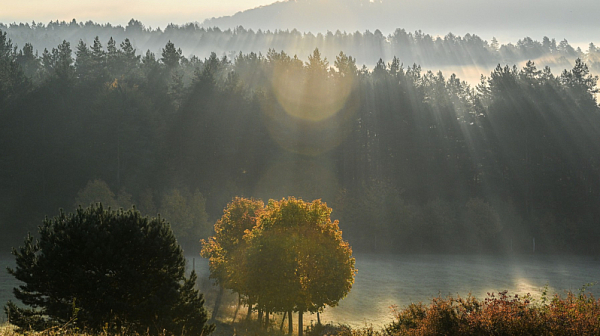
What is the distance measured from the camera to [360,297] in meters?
A: 48.6

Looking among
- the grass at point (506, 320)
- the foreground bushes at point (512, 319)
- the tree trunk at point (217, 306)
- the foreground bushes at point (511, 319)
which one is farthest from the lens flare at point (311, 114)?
the foreground bushes at point (512, 319)

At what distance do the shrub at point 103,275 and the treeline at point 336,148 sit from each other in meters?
55.7

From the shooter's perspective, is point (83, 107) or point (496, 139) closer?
point (83, 107)

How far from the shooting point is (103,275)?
19.8 metres

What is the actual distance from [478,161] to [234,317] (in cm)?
6666

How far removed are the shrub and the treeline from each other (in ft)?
183

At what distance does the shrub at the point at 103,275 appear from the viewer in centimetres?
1948

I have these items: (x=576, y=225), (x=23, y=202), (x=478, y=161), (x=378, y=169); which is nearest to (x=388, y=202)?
(x=378, y=169)

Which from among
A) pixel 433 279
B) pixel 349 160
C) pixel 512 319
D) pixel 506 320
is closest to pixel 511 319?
pixel 512 319

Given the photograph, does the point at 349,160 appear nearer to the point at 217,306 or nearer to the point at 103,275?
the point at 217,306

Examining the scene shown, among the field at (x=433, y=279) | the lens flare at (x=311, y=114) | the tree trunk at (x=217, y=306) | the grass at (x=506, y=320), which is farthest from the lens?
the lens flare at (x=311, y=114)

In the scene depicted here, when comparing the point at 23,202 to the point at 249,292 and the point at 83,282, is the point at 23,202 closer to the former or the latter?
the point at 249,292

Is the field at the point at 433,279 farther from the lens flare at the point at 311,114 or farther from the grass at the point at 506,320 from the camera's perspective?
the lens flare at the point at 311,114

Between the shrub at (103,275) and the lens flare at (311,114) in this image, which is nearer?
the shrub at (103,275)
